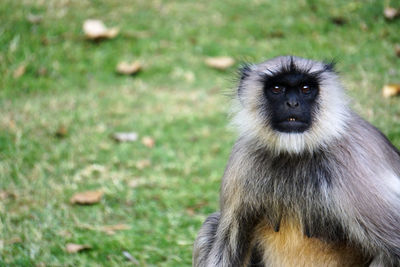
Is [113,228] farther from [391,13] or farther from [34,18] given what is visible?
[391,13]

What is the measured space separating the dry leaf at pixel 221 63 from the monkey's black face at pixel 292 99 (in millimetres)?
3538

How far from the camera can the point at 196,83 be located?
6.23 m

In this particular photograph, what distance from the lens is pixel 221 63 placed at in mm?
6352

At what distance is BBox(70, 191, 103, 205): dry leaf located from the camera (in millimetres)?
4288

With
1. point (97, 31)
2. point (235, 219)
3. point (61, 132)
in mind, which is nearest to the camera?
point (235, 219)

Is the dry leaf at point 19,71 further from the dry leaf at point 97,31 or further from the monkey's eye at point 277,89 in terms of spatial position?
the monkey's eye at point 277,89

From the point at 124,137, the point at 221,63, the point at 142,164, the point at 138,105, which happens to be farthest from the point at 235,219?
the point at 221,63

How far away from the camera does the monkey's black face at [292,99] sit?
2709 mm

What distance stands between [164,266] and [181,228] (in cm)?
53

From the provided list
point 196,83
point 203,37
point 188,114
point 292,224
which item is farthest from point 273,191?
point 203,37

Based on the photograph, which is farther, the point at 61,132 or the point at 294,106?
the point at 61,132

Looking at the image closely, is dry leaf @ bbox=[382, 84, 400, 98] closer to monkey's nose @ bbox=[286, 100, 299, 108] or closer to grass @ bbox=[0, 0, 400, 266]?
grass @ bbox=[0, 0, 400, 266]

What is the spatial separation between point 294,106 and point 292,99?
0.11 feet

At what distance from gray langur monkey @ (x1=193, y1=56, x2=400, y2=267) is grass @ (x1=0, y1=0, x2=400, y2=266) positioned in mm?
580
